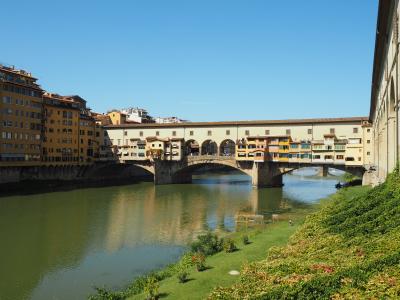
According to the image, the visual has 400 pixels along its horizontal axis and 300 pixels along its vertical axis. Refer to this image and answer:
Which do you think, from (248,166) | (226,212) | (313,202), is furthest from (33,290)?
(248,166)

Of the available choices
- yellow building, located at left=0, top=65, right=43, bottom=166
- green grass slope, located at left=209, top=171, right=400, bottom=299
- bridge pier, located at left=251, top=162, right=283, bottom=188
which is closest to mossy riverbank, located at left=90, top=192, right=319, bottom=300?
green grass slope, located at left=209, top=171, right=400, bottom=299

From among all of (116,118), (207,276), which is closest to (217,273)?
(207,276)

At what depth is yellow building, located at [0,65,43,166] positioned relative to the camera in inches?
2370

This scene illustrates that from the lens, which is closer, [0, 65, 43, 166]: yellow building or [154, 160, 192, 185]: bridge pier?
[0, 65, 43, 166]: yellow building

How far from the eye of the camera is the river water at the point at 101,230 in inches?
859

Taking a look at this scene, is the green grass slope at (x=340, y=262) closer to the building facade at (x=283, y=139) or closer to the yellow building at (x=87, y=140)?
the building facade at (x=283, y=139)

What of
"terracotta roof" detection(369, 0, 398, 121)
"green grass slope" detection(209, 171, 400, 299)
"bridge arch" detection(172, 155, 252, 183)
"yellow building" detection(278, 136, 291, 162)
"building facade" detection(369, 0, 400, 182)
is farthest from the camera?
"bridge arch" detection(172, 155, 252, 183)

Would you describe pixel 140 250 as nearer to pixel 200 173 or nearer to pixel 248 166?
pixel 248 166

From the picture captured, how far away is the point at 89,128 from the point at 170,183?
20.8 metres

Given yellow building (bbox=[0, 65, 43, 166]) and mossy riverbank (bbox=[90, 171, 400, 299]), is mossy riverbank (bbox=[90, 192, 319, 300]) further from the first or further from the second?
yellow building (bbox=[0, 65, 43, 166])

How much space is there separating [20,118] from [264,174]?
41.2 m

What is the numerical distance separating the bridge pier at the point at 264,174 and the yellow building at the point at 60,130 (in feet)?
115

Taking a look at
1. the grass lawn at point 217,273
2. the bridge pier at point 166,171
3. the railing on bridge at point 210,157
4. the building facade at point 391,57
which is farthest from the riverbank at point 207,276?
the bridge pier at point 166,171

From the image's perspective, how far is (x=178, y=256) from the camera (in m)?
25.7
